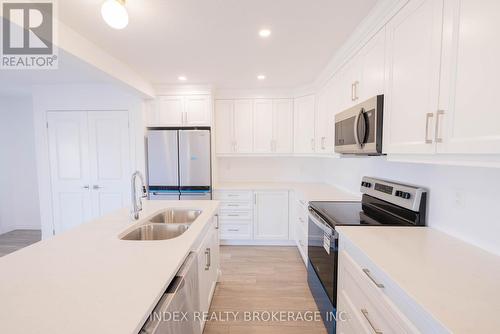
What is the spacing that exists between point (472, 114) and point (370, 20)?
1.13 m

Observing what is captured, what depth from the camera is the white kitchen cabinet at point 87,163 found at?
11.0 feet

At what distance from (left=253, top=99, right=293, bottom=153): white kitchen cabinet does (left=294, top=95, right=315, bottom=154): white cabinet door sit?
0.33 feet

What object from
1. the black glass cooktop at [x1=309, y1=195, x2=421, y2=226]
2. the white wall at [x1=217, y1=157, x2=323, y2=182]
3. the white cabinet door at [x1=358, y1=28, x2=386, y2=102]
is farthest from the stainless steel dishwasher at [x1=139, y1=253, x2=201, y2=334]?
the white wall at [x1=217, y1=157, x2=323, y2=182]

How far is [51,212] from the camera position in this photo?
11.2ft

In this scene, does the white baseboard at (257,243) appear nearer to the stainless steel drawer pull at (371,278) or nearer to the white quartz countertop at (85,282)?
the white quartz countertop at (85,282)

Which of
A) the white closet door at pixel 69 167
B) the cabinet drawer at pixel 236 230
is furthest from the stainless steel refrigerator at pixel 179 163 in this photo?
the white closet door at pixel 69 167

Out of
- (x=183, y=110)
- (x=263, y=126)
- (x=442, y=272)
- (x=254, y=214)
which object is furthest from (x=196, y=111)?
(x=442, y=272)

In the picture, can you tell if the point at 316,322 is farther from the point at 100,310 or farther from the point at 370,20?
the point at 370,20

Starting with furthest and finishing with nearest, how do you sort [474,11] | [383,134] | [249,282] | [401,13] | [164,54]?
[249,282], [164,54], [383,134], [401,13], [474,11]

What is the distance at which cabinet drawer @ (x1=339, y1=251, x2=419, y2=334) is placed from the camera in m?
0.89

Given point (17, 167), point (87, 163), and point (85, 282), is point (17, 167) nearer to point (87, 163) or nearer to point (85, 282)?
point (87, 163)

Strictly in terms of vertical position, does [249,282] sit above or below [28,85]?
below

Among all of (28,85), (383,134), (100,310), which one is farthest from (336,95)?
(28,85)

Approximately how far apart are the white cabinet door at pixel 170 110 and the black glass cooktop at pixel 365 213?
230 centimetres
